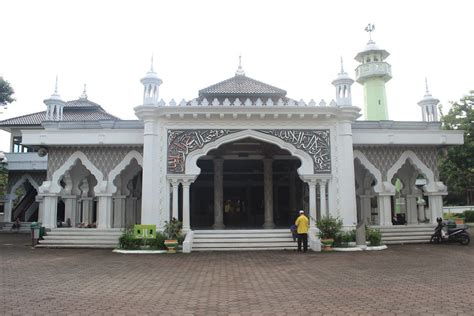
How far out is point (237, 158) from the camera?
17.7 m

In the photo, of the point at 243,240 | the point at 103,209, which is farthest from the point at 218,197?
the point at 103,209

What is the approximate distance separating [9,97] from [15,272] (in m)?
12.9

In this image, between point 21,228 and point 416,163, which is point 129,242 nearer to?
point 416,163

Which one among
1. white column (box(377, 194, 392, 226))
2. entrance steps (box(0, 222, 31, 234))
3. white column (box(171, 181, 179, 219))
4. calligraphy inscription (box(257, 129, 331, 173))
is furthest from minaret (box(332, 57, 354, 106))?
entrance steps (box(0, 222, 31, 234))

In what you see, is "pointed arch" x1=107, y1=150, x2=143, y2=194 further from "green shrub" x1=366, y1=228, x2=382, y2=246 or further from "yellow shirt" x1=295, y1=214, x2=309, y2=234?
"green shrub" x1=366, y1=228, x2=382, y2=246

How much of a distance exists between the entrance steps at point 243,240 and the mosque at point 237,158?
2.65 feet

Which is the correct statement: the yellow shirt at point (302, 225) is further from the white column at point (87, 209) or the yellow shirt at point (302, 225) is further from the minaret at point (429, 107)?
the white column at point (87, 209)

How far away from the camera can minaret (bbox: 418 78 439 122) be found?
53.1 feet

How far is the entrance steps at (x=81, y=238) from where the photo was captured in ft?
44.5

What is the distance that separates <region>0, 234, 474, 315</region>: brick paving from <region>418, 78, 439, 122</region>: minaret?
697cm

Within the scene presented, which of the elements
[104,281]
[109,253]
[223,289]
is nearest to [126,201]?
[109,253]

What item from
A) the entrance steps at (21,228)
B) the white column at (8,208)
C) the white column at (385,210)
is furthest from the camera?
the white column at (8,208)

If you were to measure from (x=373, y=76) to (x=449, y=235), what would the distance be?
821 inches

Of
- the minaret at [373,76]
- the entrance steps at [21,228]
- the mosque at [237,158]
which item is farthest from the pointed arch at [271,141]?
the minaret at [373,76]
